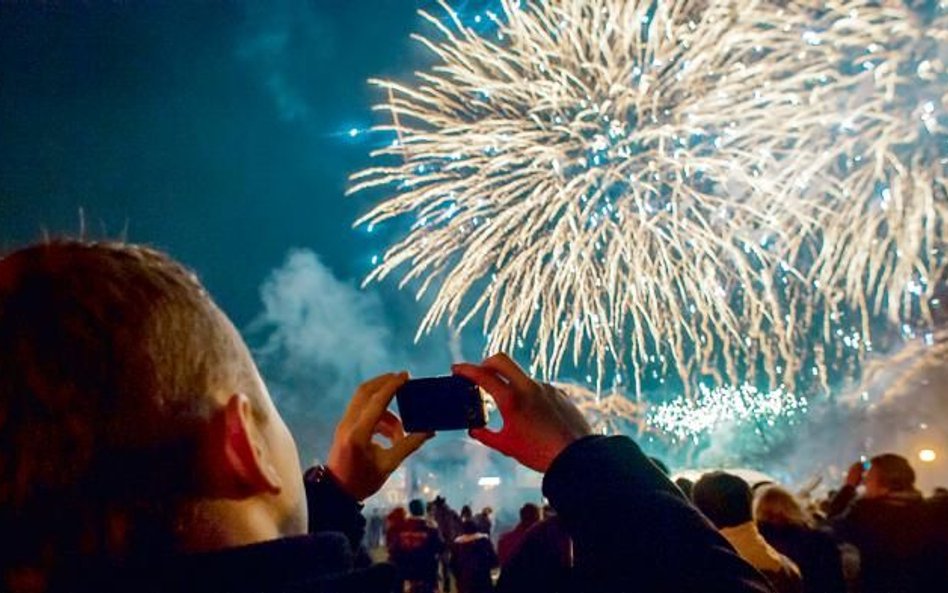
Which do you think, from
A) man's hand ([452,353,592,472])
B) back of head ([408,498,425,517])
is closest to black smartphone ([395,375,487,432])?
man's hand ([452,353,592,472])

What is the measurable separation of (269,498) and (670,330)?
10977 millimetres

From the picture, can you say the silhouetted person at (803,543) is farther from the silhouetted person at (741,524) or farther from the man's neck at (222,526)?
the man's neck at (222,526)

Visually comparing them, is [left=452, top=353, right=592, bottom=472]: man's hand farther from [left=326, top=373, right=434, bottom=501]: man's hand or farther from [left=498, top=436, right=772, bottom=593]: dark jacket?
[left=326, top=373, right=434, bottom=501]: man's hand

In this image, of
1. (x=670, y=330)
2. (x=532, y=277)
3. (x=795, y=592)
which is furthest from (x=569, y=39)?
(x=795, y=592)

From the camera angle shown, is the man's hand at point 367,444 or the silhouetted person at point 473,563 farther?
the silhouetted person at point 473,563

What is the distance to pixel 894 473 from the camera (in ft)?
17.9

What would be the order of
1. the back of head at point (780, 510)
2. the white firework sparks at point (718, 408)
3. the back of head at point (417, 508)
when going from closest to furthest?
the back of head at point (780, 510)
the back of head at point (417, 508)
the white firework sparks at point (718, 408)

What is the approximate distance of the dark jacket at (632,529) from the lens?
118cm

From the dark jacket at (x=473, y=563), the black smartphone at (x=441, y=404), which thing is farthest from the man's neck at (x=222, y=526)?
the dark jacket at (x=473, y=563)

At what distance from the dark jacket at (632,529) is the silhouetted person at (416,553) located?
8.78 metres

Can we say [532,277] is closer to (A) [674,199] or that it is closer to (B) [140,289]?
(A) [674,199]

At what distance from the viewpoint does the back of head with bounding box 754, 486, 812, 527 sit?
4.74 m

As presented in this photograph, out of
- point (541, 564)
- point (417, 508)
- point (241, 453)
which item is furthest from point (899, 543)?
point (417, 508)

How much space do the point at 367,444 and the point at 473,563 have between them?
7.24 metres
